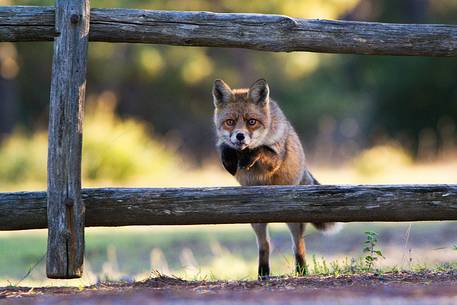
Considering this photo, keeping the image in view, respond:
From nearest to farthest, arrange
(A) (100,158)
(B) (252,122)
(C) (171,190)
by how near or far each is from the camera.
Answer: (C) (171,190) → (B) (252,122) → (A) (100,158)

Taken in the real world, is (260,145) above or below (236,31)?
below

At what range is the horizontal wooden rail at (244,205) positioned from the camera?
543 centimetres

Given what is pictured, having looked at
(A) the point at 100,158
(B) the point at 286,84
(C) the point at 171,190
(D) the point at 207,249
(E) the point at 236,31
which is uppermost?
(B) the point at 286,84

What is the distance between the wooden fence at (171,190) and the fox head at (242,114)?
117 centimetres

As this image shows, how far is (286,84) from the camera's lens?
23.7 metres

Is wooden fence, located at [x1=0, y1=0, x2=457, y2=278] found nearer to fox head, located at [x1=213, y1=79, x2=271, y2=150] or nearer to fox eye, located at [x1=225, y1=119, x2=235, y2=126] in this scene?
fox head, located at [x1=213, y1=79, x2=271, y2=150]

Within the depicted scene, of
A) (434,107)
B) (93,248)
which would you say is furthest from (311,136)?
(93,248)

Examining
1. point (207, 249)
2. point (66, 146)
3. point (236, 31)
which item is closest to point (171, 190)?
point (66, 146)

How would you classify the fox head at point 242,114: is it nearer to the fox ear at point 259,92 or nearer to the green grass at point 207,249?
the fox ear at point 259,92

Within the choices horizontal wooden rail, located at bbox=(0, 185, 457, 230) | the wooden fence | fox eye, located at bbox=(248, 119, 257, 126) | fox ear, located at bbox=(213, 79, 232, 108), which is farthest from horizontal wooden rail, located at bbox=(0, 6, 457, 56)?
fox ear, located at bbox=(213, 79, 232, 108)

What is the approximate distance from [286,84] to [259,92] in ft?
55.3

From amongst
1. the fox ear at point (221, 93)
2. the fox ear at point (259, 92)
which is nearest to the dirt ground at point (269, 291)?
the fox ear at point (259, 92)

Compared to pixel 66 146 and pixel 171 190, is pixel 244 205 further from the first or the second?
pixel 66 146

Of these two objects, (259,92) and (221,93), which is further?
(221,93)
